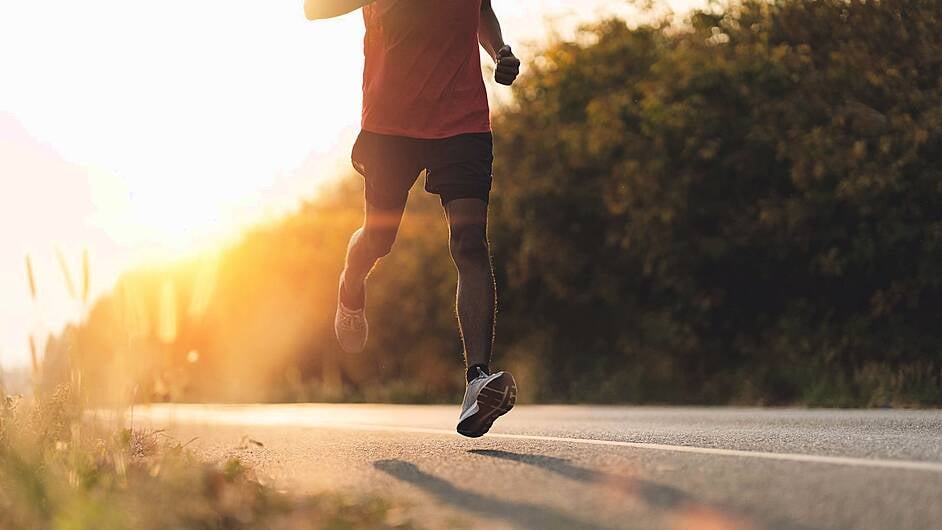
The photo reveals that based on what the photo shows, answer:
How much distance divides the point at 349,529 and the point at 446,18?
3.38 meters

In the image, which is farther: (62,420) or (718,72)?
(718,72)

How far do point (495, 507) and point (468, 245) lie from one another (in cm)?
230

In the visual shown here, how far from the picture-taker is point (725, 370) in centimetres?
2222

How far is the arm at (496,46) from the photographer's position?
259 inches

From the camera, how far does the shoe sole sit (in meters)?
5.76

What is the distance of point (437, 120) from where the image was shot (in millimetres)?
6457

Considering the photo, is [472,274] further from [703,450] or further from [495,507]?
[495,507]

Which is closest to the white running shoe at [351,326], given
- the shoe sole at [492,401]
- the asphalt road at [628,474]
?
the asphalt road at [628,474]

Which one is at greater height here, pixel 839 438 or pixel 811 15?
pixel 811 15

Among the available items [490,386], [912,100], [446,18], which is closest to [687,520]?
[490,386]

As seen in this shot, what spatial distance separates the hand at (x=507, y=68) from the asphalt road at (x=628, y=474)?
5.33 ft

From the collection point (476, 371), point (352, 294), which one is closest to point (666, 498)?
point (476, 371)

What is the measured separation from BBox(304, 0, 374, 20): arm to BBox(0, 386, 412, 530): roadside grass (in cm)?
202

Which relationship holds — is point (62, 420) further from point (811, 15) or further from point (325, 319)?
point (325, 319)
